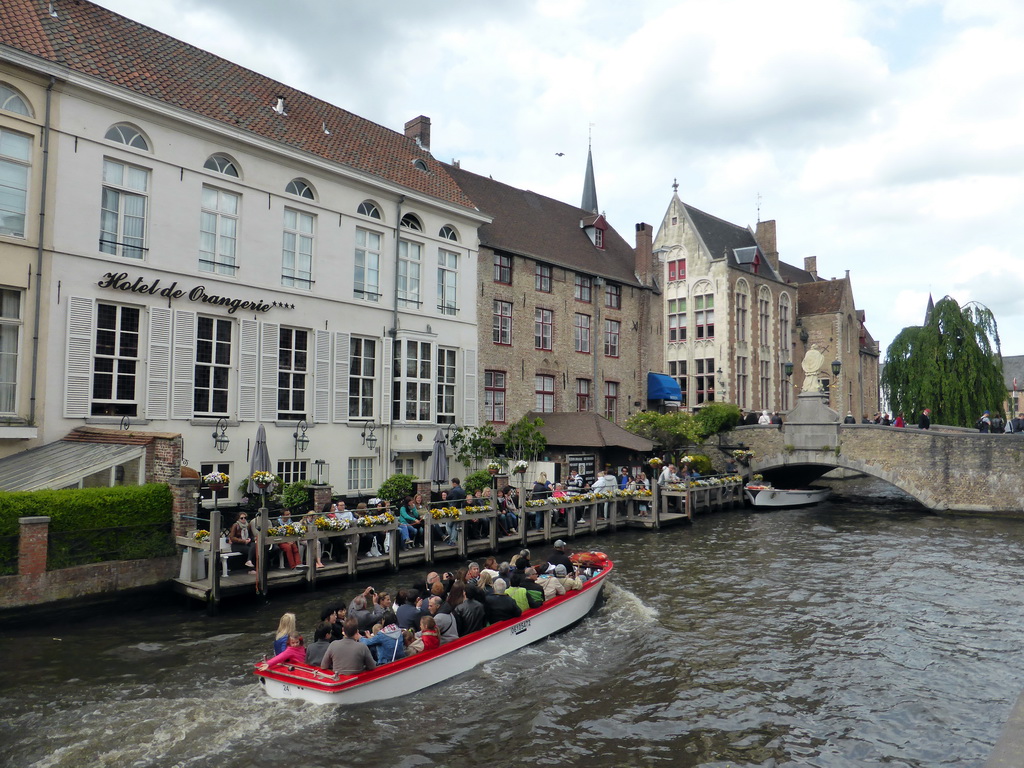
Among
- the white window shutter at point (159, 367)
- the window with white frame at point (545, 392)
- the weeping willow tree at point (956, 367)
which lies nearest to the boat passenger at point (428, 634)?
the white window shutter at point (159, 367)

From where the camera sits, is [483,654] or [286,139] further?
[286,139]

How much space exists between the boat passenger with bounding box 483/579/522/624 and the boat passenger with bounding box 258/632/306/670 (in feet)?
9.68

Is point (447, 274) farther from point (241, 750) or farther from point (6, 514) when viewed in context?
point (241, 750)

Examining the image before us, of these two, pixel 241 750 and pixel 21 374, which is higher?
pixel 21 374

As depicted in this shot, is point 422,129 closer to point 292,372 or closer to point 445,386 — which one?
point 445,386

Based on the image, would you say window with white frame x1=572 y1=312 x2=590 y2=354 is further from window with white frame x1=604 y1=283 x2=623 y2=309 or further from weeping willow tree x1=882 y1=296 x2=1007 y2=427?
weeping willow tree x1=882 y1=296 x2=1007 y2=427

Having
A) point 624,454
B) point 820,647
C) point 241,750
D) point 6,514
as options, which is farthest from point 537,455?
point 241,750

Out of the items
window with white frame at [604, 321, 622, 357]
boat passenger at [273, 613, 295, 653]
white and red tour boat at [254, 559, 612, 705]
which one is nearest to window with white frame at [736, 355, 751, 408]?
window with white frame at [604, 321, 622, 357]

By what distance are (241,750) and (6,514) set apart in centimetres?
679

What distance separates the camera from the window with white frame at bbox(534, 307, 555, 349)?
2906cm

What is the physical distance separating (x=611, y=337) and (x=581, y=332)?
6.97 feet

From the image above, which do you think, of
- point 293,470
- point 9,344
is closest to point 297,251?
point 293,470

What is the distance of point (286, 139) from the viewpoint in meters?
20.5

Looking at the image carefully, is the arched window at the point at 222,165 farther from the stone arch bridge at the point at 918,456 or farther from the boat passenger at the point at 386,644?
the stone arch bridge at the point at 918,456
